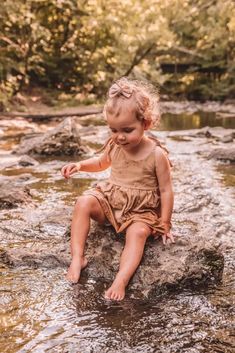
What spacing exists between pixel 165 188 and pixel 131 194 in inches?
9.2

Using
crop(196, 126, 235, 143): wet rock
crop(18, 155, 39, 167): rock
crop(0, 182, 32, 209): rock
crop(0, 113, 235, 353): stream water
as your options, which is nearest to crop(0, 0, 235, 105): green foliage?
crop(196, 126, 235, 143): wet rock

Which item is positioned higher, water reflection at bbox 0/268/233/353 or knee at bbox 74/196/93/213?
knee at bbox 74/196/93/213

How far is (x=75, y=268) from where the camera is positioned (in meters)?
2.96

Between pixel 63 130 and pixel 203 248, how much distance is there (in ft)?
17.2

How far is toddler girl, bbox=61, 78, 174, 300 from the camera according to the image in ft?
9.94

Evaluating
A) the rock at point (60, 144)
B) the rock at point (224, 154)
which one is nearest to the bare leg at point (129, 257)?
the rock at point (224, 154)

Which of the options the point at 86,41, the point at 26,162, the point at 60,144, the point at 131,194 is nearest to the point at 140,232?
the point at 131,194

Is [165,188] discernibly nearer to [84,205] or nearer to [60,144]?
[84,205]

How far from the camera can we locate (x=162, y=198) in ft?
10.5

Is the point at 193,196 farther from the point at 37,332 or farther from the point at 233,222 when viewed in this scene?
the point at 37,332

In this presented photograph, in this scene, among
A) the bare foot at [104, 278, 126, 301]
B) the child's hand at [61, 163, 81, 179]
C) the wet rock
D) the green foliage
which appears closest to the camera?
the bare foot at [104, 278, 126, 301]

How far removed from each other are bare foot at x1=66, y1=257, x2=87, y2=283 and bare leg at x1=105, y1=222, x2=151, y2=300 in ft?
0.85

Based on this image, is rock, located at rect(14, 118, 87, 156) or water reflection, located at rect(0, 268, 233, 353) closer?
water reflection, located at rect(0, 268, 233, 353)

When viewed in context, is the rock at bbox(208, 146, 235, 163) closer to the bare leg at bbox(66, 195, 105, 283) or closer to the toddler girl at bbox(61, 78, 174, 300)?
the toddler girl at bbox(61, 78, 174, 300)
